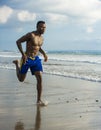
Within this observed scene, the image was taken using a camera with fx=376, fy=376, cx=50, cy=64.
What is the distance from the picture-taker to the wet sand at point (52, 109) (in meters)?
5.54

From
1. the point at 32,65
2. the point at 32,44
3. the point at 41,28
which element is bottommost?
the point at 32,65

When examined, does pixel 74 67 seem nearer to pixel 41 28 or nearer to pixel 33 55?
pixel 33 55

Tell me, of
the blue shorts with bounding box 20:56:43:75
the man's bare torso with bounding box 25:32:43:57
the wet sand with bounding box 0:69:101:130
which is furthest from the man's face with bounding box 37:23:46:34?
the wet sand with bounding box 0:69:101:130

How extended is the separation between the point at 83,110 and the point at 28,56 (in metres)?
1.84

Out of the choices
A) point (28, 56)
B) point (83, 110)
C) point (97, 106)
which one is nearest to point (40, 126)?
point (83, 110)

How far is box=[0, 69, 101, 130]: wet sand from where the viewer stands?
5.54 metres

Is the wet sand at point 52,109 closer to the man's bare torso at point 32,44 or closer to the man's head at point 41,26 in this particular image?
the man's bare torso at point 32,44

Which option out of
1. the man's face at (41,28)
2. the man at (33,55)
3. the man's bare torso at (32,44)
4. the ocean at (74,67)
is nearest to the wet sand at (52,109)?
the man at (33,55)

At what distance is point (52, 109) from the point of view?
6.93 metres

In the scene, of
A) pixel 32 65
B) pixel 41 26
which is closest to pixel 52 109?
pixel 32 65

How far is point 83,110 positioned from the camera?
6.84 metres

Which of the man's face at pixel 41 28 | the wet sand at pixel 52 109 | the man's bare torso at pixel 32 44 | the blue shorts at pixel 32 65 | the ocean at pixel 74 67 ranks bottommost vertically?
the ocean at pixel 74 67

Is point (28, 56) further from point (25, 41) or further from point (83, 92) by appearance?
point (83, 92)

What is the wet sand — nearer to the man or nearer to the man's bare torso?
the man
